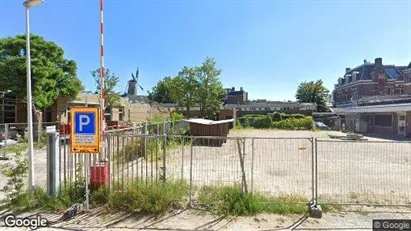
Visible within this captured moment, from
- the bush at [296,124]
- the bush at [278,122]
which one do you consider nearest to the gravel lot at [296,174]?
→ the bush at [296,124]

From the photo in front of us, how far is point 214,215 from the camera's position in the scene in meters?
5.71

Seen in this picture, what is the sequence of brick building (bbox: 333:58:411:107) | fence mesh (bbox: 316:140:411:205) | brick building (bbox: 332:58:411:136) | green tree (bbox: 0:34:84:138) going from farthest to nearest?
brick building (bbox: 333:58:411:107) < brick building (bbox: 332:58:411:136) < green tree (bbox: 0:34:84:138) < fence mesh (bbox: 316:140:411:205)

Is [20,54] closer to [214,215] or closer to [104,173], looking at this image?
[104,173]

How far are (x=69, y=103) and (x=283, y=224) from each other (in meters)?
23.8

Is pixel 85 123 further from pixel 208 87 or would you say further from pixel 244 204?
pixel 208 87

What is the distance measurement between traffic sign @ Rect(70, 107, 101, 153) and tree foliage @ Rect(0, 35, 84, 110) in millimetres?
15046

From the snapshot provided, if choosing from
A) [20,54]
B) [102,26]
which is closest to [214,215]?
[102,26]

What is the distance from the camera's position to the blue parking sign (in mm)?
5952

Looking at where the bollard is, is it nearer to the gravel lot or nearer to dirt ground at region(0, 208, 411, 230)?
the gravel lot

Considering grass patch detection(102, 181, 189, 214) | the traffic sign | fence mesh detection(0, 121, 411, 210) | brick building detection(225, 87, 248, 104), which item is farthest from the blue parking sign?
brick building detection(225, 87, 248, 104)

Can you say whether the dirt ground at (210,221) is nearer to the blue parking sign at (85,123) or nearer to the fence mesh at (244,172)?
the fence mesh at (244,172)

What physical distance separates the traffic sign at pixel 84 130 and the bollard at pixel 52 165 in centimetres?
57

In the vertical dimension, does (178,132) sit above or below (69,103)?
below

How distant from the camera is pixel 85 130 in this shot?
5.96m
